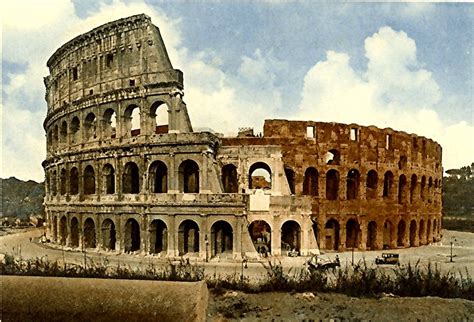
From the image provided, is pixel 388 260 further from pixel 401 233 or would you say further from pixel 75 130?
pixel 75 130

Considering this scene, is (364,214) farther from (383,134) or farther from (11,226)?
(11,226)

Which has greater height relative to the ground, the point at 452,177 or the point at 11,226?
the point at 452,177

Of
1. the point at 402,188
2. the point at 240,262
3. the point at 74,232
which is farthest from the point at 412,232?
the point at 74,232

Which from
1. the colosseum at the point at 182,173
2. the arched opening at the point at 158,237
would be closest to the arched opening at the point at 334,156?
the colosseum at the point at 182,173

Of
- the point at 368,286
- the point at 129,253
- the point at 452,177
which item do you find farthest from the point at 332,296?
the point at 452,177

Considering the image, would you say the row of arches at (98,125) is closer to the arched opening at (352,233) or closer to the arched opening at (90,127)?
the arched opening at (90,127)

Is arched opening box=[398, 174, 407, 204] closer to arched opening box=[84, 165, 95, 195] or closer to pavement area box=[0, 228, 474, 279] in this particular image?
pavement area box=[0, 228, 474, 279]
